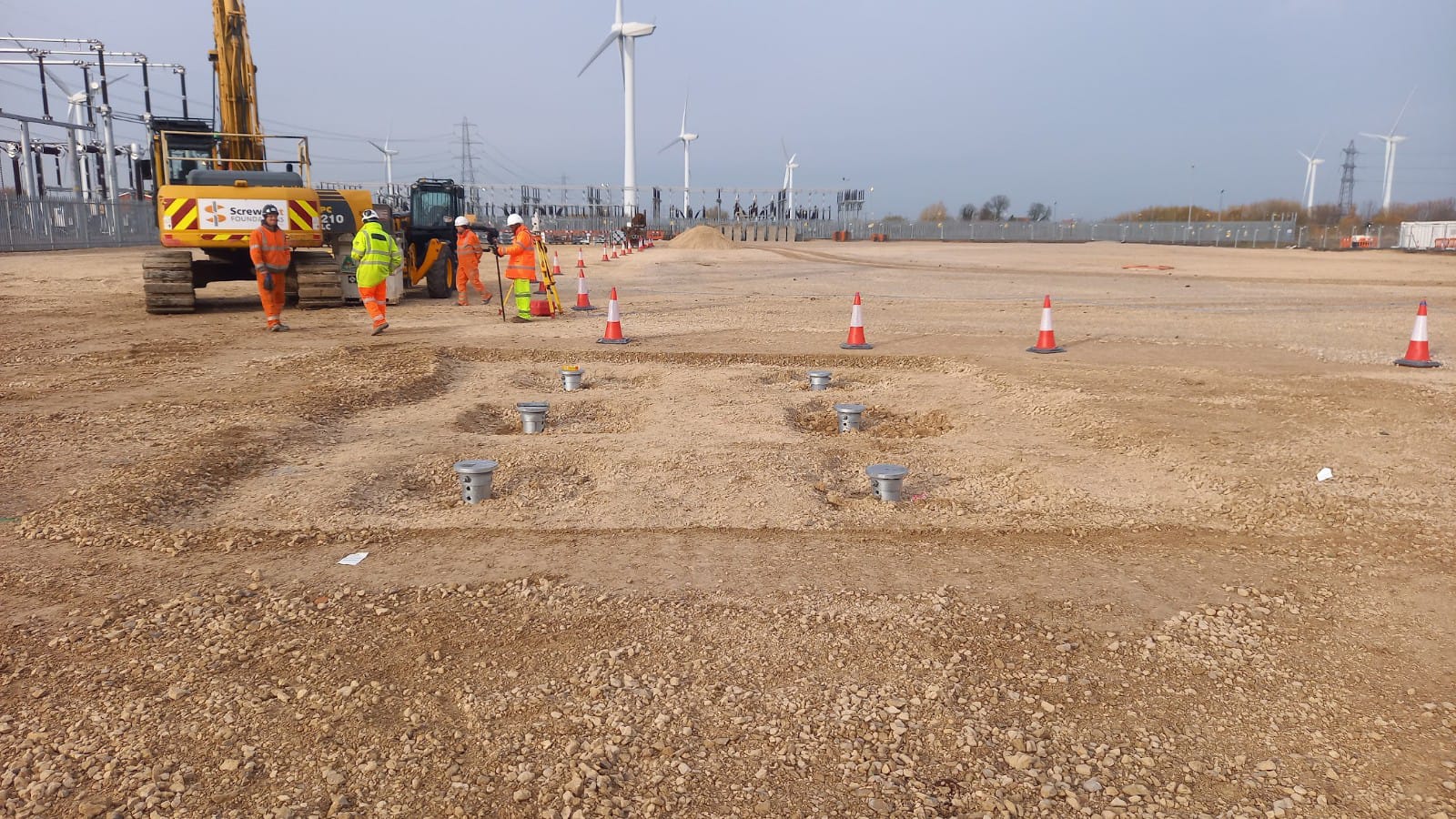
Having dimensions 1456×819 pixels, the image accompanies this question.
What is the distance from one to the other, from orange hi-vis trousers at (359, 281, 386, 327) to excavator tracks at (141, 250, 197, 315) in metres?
4.62

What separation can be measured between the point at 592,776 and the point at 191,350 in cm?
998

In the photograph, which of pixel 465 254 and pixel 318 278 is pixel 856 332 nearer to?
pixel 465 254

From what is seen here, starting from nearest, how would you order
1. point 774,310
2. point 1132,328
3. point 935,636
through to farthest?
point 935,636 → point 1132,328 → point 774,310

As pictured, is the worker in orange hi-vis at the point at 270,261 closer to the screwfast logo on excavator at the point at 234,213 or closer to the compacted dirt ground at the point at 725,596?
the screwfast logo on excavator at the point at 234,213

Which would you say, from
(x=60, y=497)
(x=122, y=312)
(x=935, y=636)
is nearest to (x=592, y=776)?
(x=935, y=636)

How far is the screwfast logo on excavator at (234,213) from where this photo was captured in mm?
13281

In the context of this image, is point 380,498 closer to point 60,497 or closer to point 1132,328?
point 60,497

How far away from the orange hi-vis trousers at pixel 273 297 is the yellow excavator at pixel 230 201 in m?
1.41

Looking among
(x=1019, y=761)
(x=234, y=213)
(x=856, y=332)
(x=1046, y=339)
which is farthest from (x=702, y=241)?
(x=1019, y=761)

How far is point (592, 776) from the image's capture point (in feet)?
9.07

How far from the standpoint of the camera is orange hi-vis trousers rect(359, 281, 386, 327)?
37.6 feet

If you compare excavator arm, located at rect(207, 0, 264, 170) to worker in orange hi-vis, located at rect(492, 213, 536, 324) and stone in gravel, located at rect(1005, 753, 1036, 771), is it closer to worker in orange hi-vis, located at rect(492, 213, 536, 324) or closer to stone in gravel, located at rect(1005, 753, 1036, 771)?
worker in orange hi-vis, located at rect(492, 213, 536, 324)

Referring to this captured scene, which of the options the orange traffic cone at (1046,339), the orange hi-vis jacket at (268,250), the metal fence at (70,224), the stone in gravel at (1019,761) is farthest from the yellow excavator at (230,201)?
the metal fence at (70,224)

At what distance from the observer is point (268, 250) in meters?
12.2
